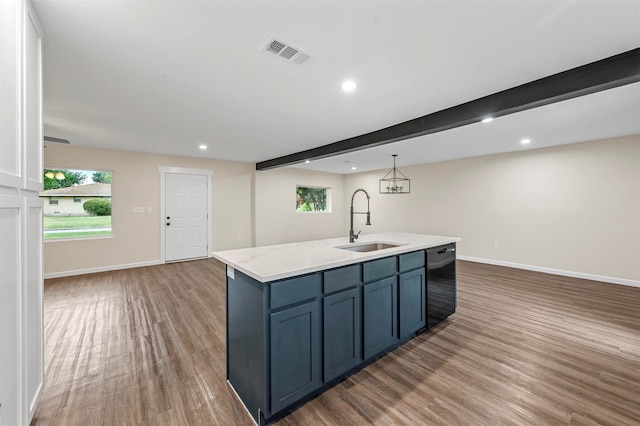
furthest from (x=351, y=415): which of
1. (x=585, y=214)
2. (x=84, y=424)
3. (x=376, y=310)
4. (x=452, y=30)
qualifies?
(x=585, y=214)

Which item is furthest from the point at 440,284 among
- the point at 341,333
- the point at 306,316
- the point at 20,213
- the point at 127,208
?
the point at 127,208

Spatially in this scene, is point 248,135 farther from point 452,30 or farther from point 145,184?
point 452,30

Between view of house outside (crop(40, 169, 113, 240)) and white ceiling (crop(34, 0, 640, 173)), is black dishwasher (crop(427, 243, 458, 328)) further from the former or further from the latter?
view of house outside (crop(40, 169, 113, 240))

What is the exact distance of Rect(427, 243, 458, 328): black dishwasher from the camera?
9.02 ft

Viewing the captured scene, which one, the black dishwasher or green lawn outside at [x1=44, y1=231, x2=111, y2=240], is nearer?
the black dishwasher

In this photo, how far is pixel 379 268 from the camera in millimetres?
2193

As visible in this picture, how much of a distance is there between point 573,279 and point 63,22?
23.5 ft

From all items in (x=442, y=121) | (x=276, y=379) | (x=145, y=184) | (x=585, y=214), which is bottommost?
(x=276, y=379)

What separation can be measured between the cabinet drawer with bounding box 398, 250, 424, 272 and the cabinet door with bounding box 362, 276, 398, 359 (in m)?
0.17

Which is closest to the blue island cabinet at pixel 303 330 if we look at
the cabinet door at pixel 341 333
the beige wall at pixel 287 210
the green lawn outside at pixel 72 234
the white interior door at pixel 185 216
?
the cabinet door at pixel 341 333

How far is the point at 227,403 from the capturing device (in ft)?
5.77

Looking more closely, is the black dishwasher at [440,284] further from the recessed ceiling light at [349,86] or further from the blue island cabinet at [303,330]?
the recessed ceiling light at [349,86]

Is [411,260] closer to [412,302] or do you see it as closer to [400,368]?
[412,302]

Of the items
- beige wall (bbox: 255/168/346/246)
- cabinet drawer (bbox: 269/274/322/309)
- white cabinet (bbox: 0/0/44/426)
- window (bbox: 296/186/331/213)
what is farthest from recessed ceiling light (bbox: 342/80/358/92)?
window (bbox: 296/186/331/213)
